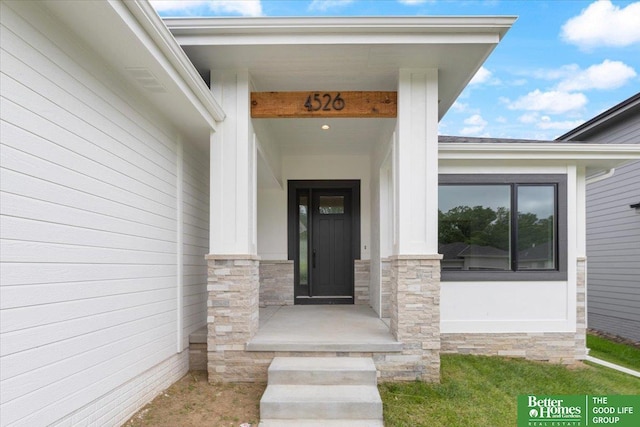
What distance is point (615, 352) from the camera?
625 centimetres

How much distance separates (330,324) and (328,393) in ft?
5.39

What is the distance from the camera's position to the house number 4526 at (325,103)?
4.13 metres

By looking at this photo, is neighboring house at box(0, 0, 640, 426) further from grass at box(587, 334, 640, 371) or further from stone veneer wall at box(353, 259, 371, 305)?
grass at box(587, 334, 640, 371)

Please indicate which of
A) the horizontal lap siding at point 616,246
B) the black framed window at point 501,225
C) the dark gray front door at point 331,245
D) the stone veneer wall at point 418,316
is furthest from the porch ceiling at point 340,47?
the horizontal lap siding at point 616,246

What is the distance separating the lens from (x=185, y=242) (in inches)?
167

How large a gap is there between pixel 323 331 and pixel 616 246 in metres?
7.13

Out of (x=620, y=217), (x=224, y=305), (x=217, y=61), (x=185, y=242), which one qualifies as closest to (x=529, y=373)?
(x=224, y=305)

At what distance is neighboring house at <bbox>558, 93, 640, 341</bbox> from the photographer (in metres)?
7.45

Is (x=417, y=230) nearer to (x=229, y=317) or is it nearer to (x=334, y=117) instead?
(x=334, y=117)

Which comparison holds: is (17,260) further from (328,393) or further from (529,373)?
(529,373)

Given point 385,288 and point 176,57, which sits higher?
point 176,57

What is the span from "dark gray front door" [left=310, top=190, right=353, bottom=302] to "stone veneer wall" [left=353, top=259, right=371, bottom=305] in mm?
148

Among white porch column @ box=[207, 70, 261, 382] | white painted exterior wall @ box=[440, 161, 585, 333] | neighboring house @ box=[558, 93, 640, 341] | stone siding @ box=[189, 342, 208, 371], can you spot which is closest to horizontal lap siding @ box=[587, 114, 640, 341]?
neighboring house @ box=[558, 93, 640, 341]

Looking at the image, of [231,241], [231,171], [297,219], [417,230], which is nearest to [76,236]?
[231,241]
